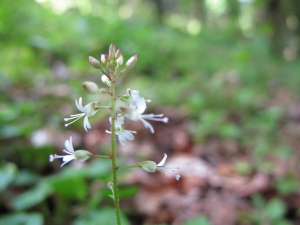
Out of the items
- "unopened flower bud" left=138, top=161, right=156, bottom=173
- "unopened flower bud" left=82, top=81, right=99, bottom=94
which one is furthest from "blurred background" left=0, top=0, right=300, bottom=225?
"unopened flower bud" left=82, top=81, right=99, bottom=94

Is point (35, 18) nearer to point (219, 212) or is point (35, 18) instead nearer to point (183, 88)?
point (183, 88)

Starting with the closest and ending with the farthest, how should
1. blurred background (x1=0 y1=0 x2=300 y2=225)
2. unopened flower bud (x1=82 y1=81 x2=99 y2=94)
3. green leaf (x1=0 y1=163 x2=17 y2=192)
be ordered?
unopened flower bud (x1=82 y1=81 x2=99 y2=94)
green leaf (x1=0 y1=163 x2=17 y2=192)
blurred background (x1=0 y1=0 x2=300 y2=225)

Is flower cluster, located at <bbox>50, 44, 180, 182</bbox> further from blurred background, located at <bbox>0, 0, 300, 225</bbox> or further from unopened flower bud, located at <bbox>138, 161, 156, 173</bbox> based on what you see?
blurred background, located at <bbox>0, 0, 300, 225</bbox>

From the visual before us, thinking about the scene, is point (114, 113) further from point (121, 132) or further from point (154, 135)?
point (154, 135)

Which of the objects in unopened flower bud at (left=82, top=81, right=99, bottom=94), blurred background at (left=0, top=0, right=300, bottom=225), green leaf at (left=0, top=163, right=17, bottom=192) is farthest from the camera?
blurred background at (left=0, top=0, right=300, bottom=225)

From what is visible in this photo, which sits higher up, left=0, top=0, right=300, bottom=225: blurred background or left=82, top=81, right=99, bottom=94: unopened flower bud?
left=82, top=81, right=99, bottom=94: unopened flower bud

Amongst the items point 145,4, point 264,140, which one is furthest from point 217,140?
point 145,4

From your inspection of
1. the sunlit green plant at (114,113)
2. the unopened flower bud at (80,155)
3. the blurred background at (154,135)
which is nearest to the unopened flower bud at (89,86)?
the sunlit green plant at (114,113)

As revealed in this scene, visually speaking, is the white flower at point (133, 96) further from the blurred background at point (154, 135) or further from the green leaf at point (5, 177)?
the green leaf at point (5, 177)

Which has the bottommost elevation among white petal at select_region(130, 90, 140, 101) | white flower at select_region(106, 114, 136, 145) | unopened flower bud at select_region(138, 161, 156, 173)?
unopened flower bud at select_region(138, 161, 156, 173)
